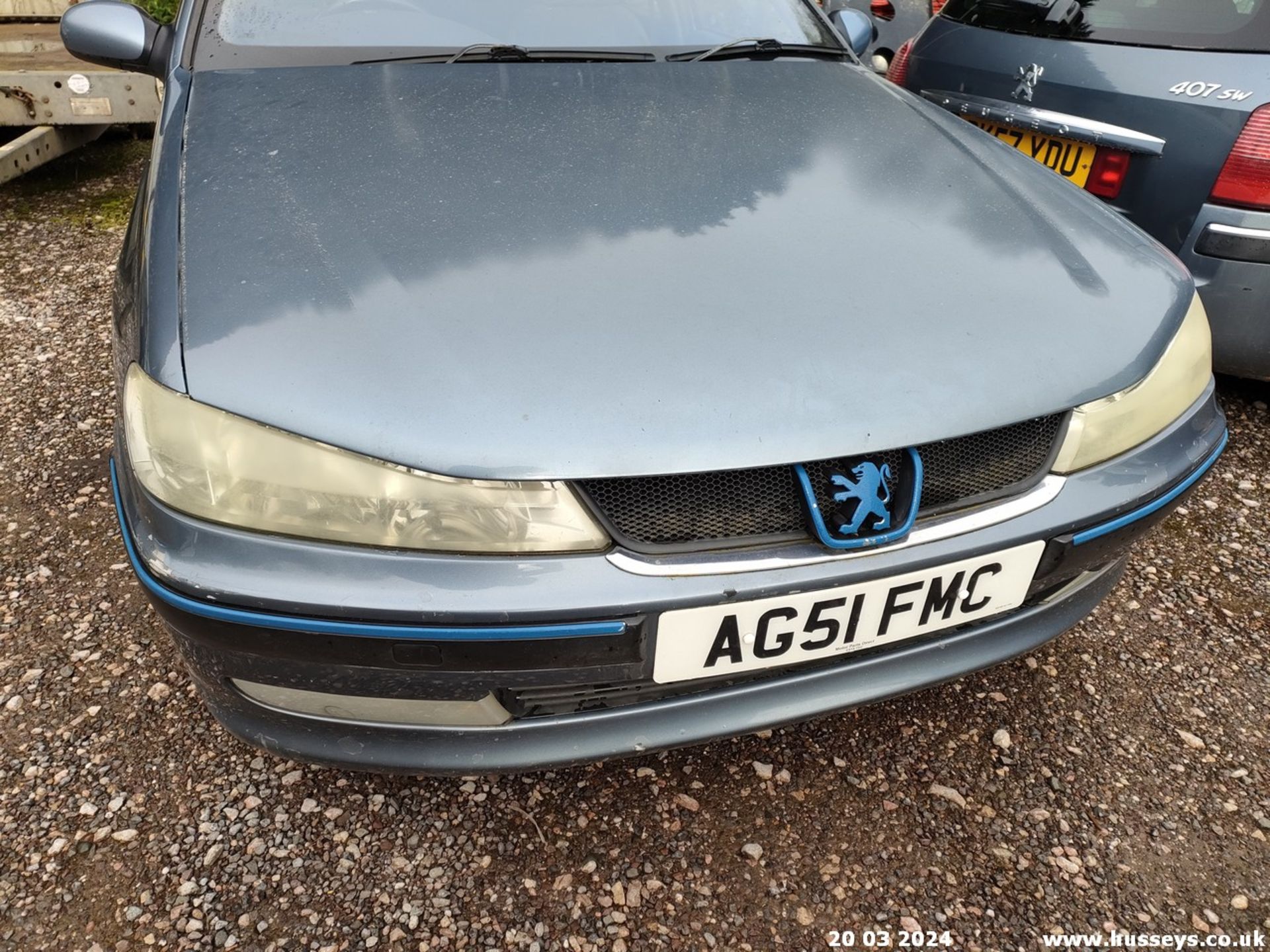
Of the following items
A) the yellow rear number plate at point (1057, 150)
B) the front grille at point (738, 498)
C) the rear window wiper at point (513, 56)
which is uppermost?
the rear window wiper at point (513, 56)

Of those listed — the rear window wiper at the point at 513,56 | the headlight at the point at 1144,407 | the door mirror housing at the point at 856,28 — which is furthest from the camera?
the door mirror housing at the point at 856,28

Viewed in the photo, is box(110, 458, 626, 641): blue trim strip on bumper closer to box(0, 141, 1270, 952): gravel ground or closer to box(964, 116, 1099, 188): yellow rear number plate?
box(0, 141, 1270, 952): gravel ground

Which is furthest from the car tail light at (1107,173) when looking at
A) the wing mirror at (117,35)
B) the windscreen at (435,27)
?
the wing mirror at (117,35)

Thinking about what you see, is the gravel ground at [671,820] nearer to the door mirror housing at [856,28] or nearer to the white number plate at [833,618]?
the white number plate at [833,618]

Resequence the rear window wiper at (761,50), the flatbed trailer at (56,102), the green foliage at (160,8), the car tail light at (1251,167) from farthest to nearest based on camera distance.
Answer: the green foliage at (160,8) → the flatbed trailer at (56,102) → the car tail light at (1251,167) → the rear window wiper at (761,50)

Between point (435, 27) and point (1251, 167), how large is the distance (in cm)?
199

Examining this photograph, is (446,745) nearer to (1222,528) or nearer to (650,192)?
(650,192)

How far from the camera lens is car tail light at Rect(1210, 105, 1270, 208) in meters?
2.27

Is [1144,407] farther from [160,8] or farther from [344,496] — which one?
[160,8]

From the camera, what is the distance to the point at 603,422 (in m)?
1.12

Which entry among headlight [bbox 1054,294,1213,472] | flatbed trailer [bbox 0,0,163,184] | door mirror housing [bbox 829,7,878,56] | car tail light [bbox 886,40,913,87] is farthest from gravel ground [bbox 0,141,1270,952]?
flatbed trailer [bbox 0,0,163,184]

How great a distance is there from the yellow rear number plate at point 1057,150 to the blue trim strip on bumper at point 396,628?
81.0 inches

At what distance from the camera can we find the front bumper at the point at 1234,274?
7.63 feet

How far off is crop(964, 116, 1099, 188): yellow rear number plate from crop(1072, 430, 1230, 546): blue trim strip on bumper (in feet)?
4.18
